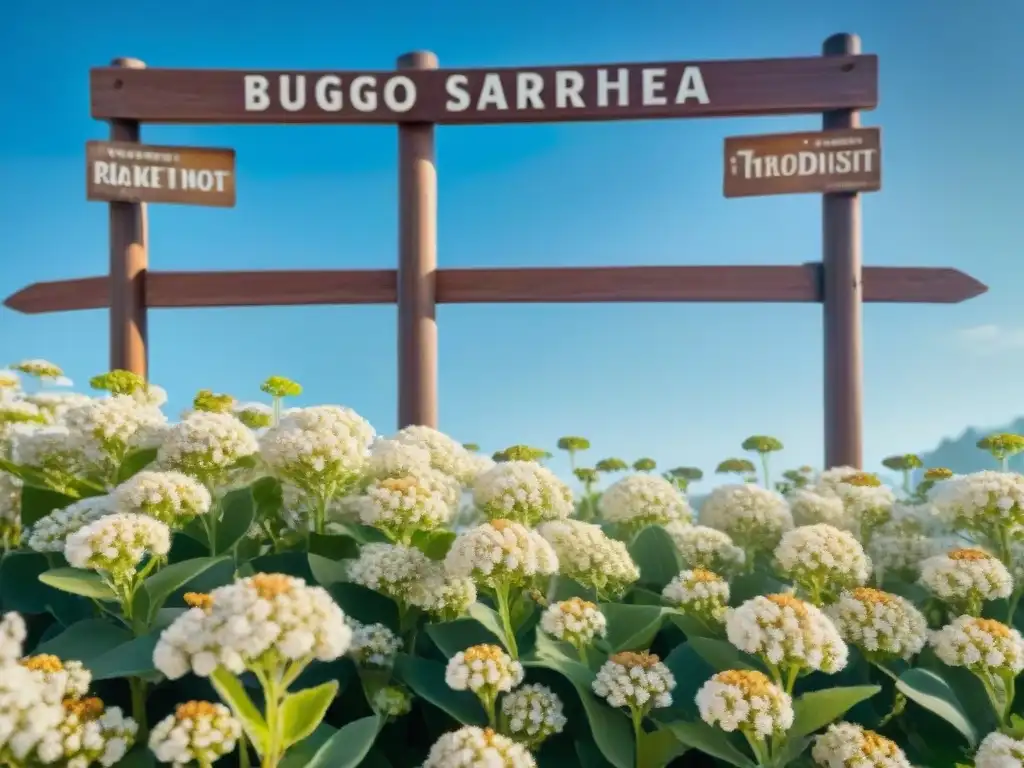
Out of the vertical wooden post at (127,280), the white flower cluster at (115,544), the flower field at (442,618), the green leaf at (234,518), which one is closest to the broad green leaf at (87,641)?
the flower field at (442,618)

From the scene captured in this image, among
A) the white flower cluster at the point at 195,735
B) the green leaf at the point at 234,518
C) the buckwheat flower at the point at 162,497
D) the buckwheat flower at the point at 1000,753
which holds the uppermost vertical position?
the buckwheat flower at the point at 162,497

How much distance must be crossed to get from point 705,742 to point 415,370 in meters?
4.72

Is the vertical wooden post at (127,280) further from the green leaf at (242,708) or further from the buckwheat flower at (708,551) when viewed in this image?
the green leaf at (242,708)

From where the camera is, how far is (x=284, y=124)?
596 cm

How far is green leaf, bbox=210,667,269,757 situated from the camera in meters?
0.96

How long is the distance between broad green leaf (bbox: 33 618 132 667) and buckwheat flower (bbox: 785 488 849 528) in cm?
182

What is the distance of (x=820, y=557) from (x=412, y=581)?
895 mm

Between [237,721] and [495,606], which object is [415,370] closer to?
[495,606]

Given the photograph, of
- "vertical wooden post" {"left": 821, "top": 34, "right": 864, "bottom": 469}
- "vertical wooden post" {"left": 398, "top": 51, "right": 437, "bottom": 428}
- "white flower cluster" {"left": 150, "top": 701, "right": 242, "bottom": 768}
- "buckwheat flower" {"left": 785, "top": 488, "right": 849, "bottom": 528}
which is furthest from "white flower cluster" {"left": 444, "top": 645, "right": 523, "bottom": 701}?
"vertical wooden post" {"left": 821, "top": 34, "right": 864, "bottom": 469}

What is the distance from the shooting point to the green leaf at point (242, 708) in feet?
3.13

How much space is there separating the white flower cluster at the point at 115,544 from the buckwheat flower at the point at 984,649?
1456mm

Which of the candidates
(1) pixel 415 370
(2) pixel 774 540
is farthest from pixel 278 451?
(1) pixel 415 370

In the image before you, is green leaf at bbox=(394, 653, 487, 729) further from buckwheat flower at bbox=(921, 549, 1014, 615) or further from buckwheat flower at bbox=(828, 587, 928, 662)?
buckwheat flower at bbox=(921, 549, 1014, 615)

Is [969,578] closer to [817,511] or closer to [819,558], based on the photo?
[819,558]
